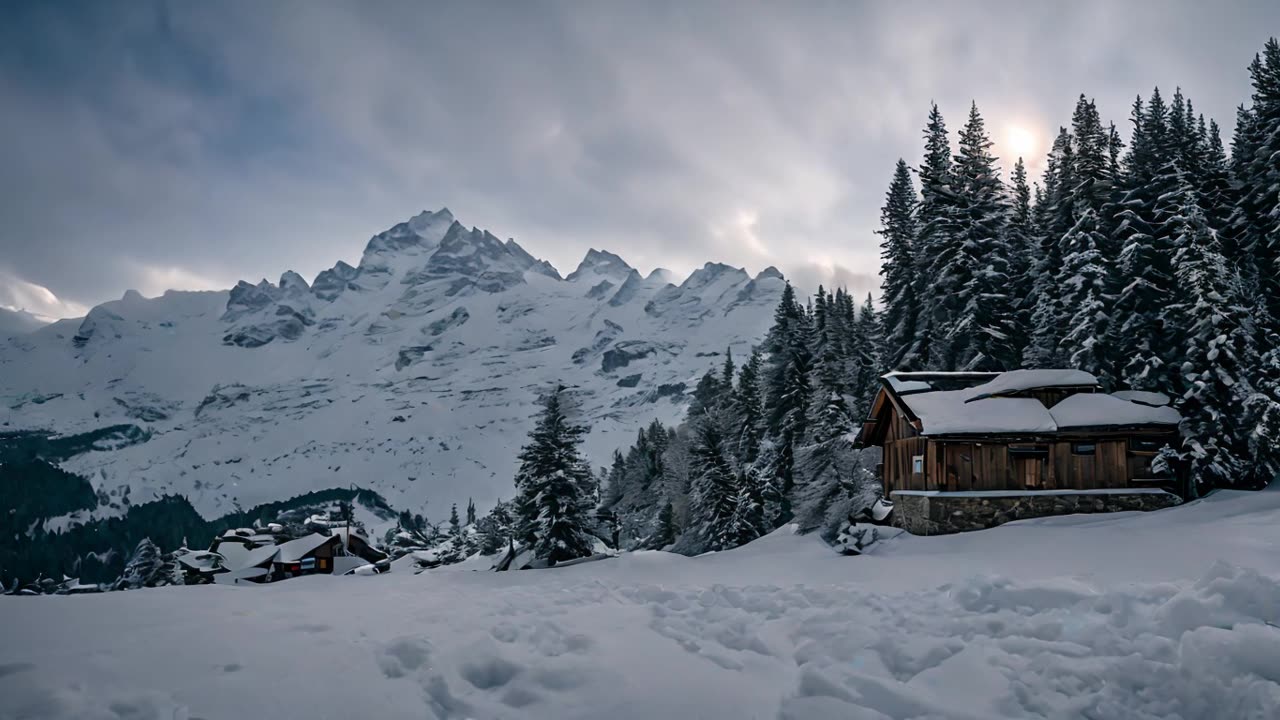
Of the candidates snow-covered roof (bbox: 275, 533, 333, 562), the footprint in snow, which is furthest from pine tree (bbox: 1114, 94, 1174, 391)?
snow-covered roof (bbox: 275, 533, 333, 562)

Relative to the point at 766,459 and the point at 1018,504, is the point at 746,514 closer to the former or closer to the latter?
the point at 766,459

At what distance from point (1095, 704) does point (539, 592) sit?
9134 millimetres

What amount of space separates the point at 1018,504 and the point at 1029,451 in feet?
5.88

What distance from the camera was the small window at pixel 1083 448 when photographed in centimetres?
2041

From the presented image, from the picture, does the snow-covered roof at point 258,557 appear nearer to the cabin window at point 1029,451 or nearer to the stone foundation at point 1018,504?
the stone foundation at point 1018,504

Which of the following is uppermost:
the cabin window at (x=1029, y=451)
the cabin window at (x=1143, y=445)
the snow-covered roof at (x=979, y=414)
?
the snow-covered roof at (x=979, y=414)

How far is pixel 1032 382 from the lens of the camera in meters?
21.2

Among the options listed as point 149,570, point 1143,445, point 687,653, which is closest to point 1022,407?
point 1143,445

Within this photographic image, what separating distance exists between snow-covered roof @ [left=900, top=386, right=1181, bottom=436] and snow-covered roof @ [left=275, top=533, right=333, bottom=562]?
64123 mm

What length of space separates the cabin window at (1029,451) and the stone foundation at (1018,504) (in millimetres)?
1194

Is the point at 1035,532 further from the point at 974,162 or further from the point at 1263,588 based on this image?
the point at 974,162

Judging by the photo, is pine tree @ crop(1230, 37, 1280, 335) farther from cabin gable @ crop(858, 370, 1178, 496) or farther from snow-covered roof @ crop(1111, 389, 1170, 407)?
cabin gable @ crop(858, 370, 1178, 496)

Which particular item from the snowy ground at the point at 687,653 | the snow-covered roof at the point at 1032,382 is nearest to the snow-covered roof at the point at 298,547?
the snowy ground at the point at 687,653

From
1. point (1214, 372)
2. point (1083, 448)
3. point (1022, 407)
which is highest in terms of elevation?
point (1214, 372)
